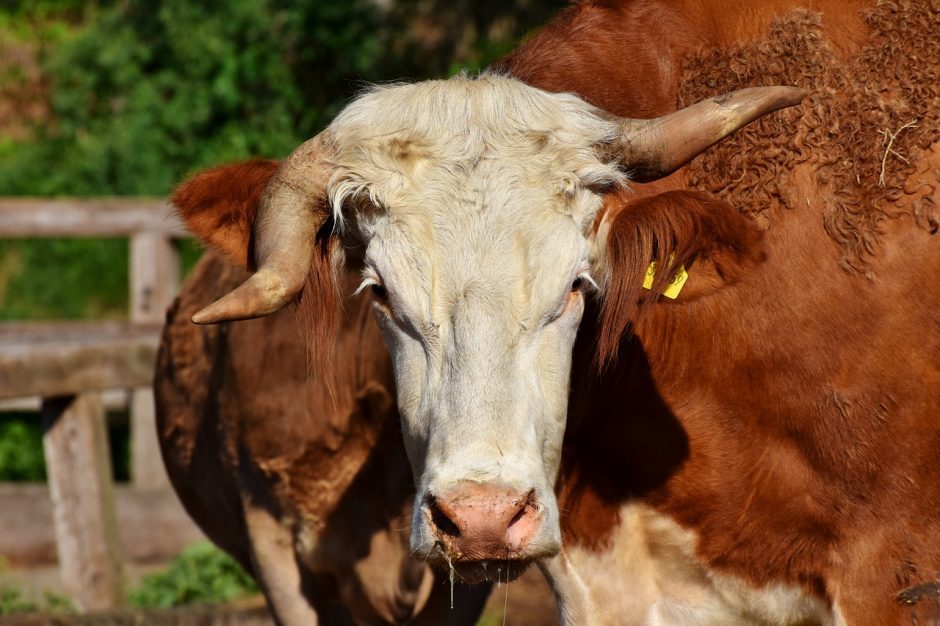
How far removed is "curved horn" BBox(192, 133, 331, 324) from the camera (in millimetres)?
3203

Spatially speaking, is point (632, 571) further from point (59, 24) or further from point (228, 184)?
point (59, 24)

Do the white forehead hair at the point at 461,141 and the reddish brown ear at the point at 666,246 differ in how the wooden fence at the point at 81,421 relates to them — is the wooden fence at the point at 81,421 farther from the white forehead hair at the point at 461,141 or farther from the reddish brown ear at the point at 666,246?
the reddish brown ear at the point at 666,246

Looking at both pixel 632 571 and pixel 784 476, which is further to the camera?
pixel 632 571

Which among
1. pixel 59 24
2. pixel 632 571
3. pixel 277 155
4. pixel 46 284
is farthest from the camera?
pixel 59 24

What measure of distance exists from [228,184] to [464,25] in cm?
828

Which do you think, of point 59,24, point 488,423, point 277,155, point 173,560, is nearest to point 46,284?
point 277,155

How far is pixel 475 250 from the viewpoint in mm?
3180

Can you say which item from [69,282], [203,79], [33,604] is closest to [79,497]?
[33,604]

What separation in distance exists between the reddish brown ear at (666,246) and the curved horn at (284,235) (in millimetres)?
730

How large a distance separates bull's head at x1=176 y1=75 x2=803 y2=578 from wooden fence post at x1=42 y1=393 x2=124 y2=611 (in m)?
2.86

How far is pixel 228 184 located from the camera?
11.8 ft

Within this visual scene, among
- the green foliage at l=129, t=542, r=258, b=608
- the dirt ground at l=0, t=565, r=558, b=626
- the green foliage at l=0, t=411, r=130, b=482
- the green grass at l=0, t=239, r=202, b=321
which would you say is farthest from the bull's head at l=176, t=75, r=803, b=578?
the green grass at l=0, t=239, r=202, b=321

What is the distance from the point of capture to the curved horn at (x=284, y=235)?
320 cm

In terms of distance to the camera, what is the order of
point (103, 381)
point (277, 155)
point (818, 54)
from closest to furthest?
point (818, 54), point (103, 381), point (277, 155)
